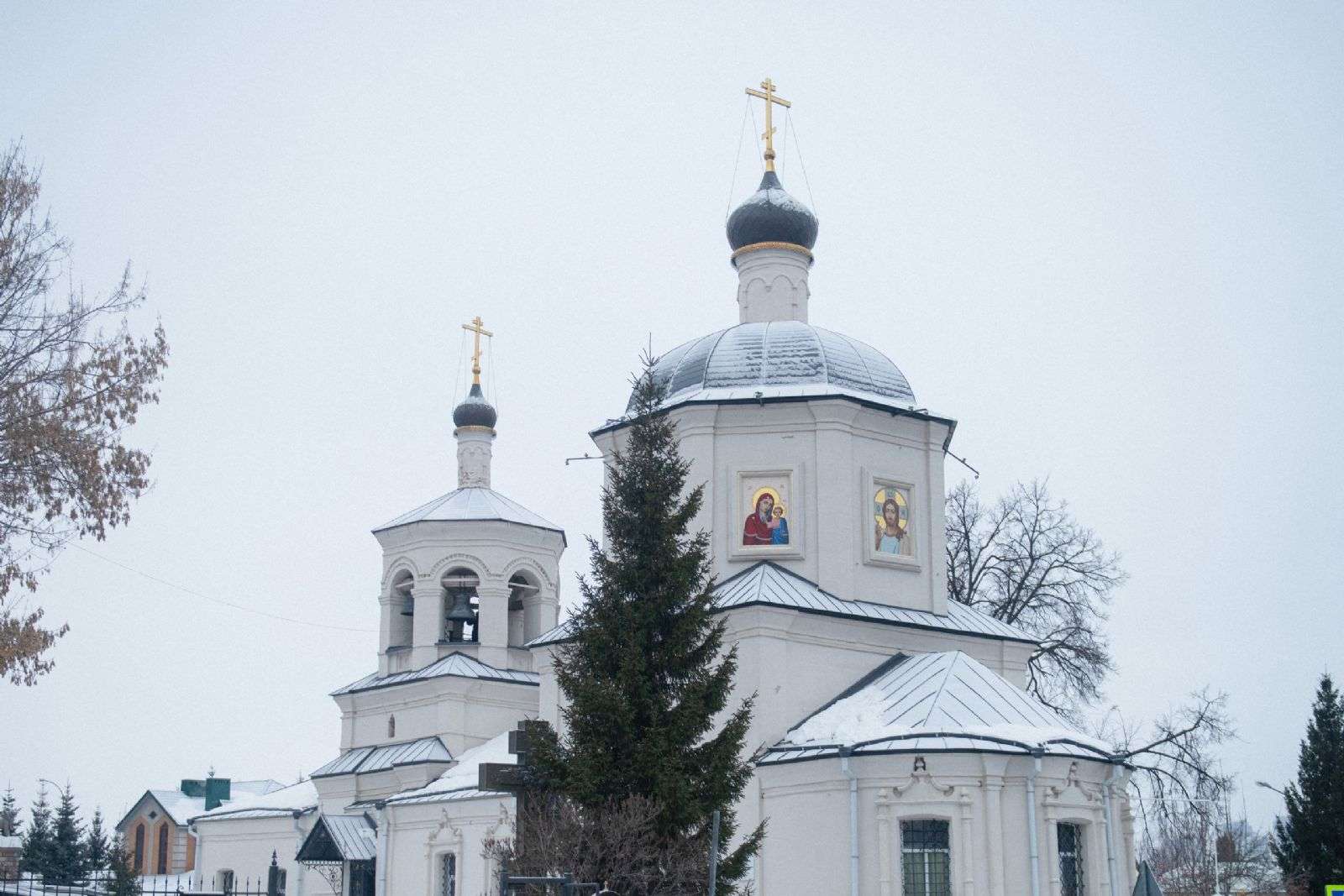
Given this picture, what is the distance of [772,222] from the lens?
1021 inches

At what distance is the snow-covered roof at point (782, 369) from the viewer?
75.4 ft

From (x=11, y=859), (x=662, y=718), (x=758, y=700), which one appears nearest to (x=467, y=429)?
(x=11, y=859)

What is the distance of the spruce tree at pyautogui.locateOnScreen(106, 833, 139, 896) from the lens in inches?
675

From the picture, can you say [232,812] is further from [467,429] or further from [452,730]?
[467,429]

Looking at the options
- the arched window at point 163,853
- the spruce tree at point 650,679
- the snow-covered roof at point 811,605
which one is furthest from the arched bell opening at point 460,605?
the arched window at point 163,853

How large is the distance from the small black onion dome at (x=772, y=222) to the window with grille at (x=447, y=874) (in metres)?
12.0

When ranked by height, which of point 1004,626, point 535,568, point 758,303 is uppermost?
point 758,303

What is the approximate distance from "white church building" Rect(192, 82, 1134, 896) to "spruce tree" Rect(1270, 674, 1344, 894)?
669 centimetres

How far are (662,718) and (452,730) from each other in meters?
16.3

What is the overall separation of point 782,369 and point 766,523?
262 cm

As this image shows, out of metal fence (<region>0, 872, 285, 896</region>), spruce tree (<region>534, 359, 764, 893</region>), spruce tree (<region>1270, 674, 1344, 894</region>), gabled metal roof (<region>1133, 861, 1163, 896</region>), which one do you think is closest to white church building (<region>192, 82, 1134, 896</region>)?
metal fence (<region>0, 872, 285, 896</region>)

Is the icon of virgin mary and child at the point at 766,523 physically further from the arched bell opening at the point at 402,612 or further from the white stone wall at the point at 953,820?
the arched bell opening at the point at 402,612

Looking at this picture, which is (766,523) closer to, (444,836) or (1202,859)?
(444,836)

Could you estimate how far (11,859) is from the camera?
26.3 m
